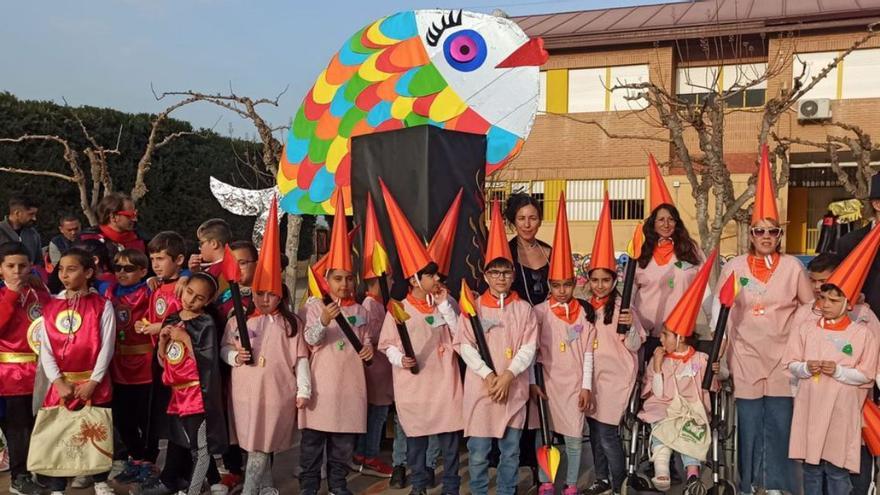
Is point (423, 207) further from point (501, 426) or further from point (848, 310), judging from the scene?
point (848, 310)

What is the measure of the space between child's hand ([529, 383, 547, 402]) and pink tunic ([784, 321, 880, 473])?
1383 millimetres

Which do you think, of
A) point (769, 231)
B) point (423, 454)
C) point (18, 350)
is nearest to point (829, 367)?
point (769, 231)

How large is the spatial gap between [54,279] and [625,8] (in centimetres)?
2093

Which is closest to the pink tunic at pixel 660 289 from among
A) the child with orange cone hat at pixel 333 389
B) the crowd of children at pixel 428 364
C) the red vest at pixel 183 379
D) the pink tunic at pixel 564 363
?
the crowd of children at pixel 428 364

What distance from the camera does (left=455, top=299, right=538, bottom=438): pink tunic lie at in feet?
14.2

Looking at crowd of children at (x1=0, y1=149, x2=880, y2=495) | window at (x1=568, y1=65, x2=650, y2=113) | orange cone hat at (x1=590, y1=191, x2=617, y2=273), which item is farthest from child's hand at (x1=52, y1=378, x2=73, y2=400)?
window at (x1=568, y1=65, x2=650, y2=113)

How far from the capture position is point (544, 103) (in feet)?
71.0

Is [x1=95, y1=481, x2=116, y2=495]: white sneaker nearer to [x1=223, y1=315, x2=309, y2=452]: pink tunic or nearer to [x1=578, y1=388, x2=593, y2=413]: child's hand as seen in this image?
[x1=223, y1=315, x2=309, y2=452]: pink tunic

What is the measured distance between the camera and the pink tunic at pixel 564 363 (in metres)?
4.52

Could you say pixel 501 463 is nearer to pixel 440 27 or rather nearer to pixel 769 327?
pixel 769 327

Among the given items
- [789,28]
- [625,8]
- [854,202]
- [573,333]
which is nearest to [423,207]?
[573,333]

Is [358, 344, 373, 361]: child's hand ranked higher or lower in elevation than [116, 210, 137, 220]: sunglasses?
lower

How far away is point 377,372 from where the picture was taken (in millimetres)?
5020

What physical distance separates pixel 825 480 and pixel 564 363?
153 cm
